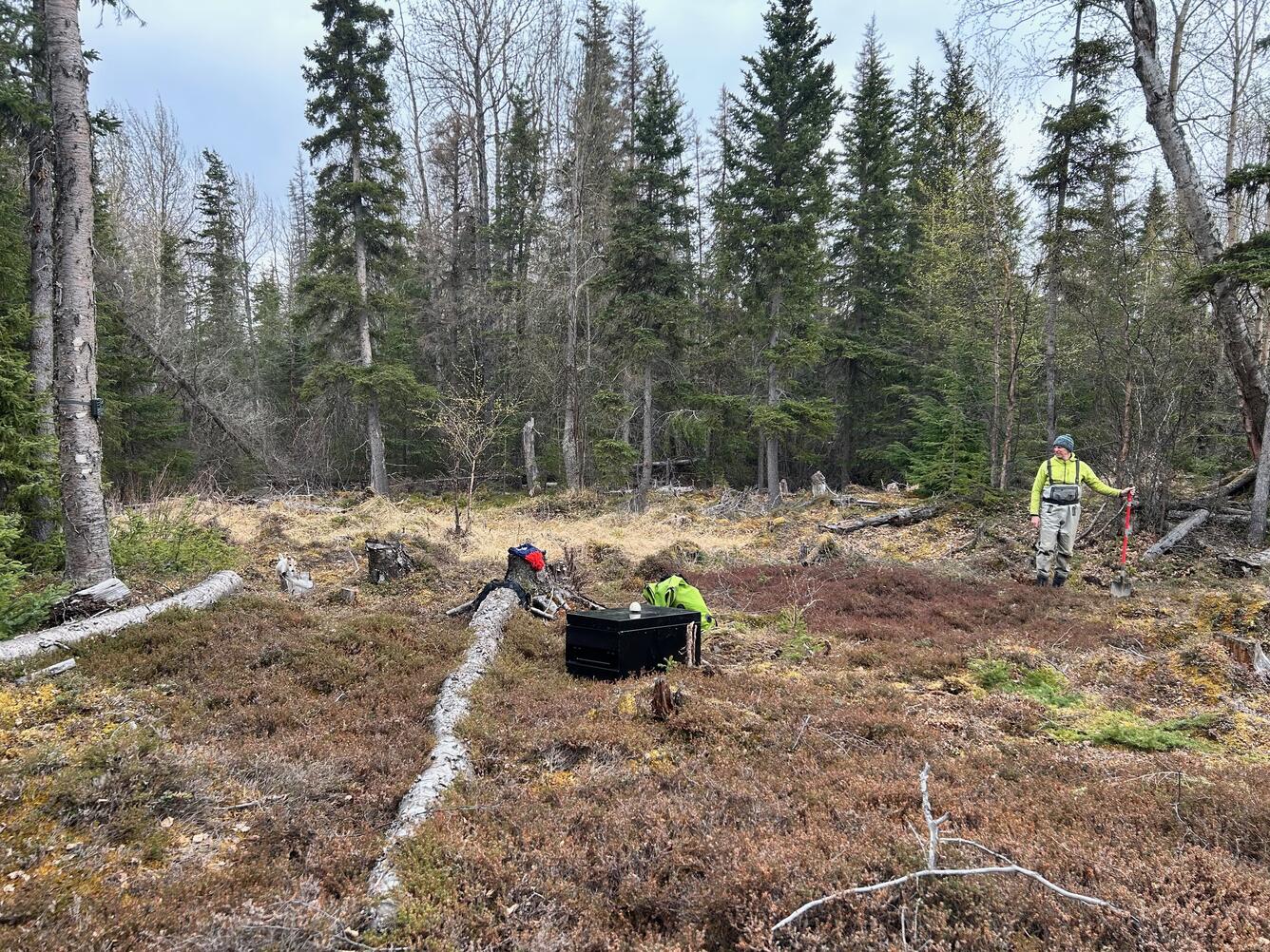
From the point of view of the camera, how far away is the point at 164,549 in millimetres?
8375

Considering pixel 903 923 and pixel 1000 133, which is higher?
pixel 1000 133

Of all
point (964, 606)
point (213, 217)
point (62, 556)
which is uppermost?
point (213, 217)

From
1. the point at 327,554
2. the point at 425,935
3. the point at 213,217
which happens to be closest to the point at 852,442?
the point at 327,554

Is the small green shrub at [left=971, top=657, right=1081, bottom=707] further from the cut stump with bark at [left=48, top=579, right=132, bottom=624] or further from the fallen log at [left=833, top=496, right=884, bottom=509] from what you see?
the fallen log at [left=833, top=496, right=884, bottom=509]

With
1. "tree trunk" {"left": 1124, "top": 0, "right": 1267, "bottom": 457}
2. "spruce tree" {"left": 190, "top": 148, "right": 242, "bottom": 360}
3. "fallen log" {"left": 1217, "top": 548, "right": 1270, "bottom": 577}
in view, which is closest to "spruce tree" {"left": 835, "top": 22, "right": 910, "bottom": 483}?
"tree trunk" {"left": 1124, "top": 0, "right": 1267, "bottom": 457}

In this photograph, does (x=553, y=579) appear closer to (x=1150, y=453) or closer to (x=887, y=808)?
(x=887, y=808)

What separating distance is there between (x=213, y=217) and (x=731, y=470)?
85.4 feet

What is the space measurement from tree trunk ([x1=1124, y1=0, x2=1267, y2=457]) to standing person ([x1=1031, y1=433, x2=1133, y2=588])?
3.87 metres

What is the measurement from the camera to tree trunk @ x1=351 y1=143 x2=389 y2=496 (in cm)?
1891

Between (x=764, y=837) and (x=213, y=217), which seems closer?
(x=764, y=837)

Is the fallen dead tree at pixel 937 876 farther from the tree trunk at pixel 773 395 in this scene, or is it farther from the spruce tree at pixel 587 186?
the spruce tree at pixel 587 186

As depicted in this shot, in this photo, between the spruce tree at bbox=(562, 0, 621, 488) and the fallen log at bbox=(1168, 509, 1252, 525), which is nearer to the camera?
the fallen log at bbox=(1168, 509, 1252, 525)

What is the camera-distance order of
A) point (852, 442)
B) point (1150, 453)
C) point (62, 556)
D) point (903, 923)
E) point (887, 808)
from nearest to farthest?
point (903, 923) < point (887, 808) < point (62, 556) < point (1150, 453) < point (852, 442)

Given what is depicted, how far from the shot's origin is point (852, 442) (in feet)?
76.9
